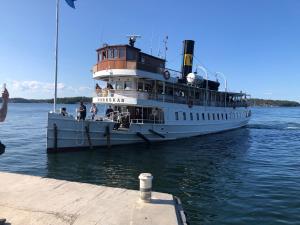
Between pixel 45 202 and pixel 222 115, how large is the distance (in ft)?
103

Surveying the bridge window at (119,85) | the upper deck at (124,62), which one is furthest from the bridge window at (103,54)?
the bridge window at (119,85)

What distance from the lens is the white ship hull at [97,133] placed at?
20.5 metres

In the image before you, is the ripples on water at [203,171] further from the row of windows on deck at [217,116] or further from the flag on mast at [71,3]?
the flag on mast at [71,3]

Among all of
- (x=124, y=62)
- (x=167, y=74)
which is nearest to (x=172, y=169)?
(x=124, y=62)

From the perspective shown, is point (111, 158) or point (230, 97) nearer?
point (111, 158)

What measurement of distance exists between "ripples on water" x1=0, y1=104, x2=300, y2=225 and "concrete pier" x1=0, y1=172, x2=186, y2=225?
300 centimetres

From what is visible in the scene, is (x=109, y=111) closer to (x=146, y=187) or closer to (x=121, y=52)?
(x=121, y=52)

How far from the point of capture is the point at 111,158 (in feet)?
65.0

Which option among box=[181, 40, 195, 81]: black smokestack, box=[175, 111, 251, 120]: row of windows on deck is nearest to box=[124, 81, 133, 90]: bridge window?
box=[175, 111, 251, 120]: row of windows on deck

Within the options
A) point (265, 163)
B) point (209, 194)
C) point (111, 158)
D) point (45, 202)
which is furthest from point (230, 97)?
point (45, 202)

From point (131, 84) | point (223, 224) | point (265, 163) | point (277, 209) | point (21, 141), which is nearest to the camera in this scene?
point (223, 224)

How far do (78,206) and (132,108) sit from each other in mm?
18752

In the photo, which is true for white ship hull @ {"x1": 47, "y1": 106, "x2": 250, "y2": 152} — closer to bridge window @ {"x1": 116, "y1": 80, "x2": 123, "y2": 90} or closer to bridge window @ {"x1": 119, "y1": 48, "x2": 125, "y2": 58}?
bridge window @ {"x1": 116, "y1": 80, "x2": 123, "y2": 90}

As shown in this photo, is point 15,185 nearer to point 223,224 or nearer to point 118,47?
point 223,224
